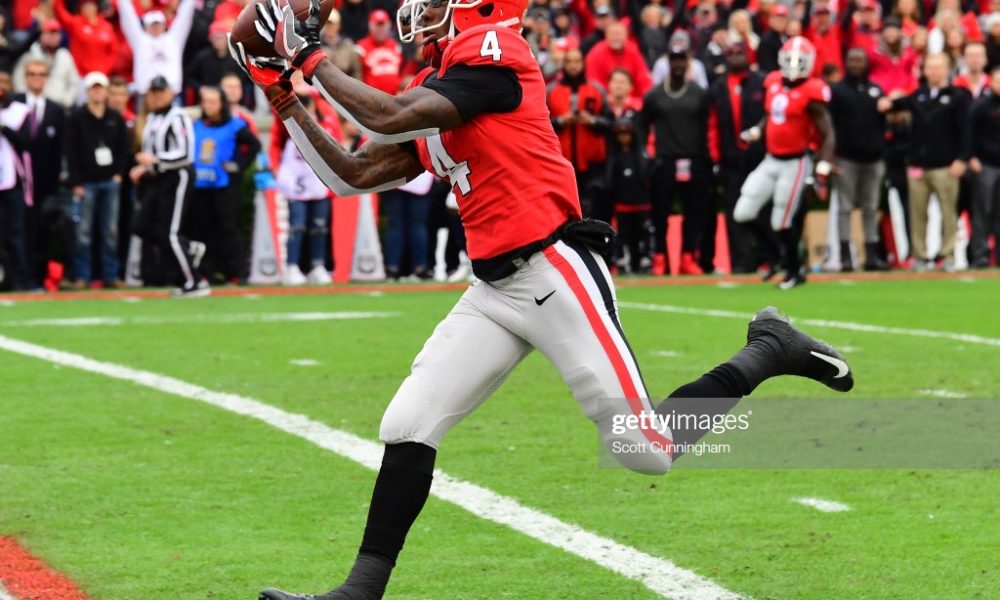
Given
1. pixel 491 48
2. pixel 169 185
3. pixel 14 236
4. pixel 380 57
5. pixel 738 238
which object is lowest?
pixel 738 238

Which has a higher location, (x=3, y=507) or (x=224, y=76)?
(x=224, y=76)

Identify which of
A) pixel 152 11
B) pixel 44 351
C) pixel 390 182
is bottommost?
pixel 44 351

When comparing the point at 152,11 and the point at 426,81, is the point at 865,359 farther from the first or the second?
the point at 152,11

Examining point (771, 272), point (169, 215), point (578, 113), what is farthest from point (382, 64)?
point (771, 272)

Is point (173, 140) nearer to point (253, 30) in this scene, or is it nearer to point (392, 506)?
point (253, 30)

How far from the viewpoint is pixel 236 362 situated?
394 inches

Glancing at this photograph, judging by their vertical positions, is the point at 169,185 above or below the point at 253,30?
below

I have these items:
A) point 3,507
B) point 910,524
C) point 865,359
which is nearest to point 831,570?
point 910,524

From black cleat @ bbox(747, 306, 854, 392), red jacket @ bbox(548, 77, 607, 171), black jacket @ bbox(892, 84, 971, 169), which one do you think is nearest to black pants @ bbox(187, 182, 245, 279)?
red jacket @ bbox(548, 77, 607, 171)

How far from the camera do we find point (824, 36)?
1955 centimetres

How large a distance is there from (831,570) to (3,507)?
295 cm

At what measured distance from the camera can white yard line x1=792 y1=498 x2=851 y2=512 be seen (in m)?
5.96

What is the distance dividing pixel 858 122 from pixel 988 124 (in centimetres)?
141

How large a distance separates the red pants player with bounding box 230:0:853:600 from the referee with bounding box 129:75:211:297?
33.5 ft
